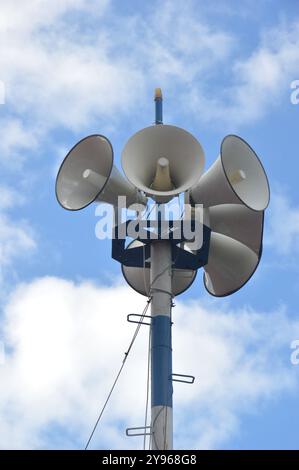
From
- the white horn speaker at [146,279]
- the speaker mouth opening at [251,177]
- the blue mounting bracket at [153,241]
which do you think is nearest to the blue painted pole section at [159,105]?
the speaker mouth opening at [251,177]

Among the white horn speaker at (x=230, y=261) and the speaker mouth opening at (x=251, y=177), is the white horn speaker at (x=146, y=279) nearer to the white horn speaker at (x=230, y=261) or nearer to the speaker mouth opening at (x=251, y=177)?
the white horn speaker at (x=230, y=261)

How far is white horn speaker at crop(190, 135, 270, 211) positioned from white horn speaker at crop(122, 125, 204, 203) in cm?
31

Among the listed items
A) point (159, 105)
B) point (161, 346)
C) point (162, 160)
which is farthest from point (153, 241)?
point (159, 105)

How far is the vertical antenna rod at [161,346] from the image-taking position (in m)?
17.7

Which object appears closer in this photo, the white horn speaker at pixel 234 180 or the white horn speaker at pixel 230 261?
the white horn speaker at pixel 234 180

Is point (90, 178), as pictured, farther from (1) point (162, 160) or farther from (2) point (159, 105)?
(2) point (159, 105)

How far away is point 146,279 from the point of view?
21.0 m

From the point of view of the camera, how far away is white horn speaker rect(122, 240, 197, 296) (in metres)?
20.9

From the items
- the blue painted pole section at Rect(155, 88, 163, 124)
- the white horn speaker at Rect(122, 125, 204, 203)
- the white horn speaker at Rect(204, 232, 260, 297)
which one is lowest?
the white horn speaker at Rect(204, 232, 260, 297)

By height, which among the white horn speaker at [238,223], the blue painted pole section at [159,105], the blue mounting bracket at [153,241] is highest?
the blue painted pole section at [159,105]

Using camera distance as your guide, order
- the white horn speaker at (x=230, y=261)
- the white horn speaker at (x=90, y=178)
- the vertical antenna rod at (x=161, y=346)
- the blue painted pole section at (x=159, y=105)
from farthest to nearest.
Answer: the blue painted pole section at (x=159, y=105)
the white horn speaker at (x=230, y=261)
the white horn speaker at (x=90, y=178)
the vertical antenna rod at (x=161, y=346)

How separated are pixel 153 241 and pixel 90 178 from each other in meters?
1.69

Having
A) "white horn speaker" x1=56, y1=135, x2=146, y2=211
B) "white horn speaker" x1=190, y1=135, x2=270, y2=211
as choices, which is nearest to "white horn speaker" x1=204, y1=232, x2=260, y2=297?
"white horn speaker" x1=190, y1=135, x2=270, y2=211

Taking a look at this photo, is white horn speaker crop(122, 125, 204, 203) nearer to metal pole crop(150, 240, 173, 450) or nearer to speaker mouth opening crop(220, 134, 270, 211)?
speaker mouth opening crop(220, 134, 270, 211)
